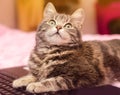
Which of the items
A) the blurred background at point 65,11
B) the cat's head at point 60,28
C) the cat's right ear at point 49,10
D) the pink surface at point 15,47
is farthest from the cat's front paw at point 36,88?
the blurred background at point 65,11

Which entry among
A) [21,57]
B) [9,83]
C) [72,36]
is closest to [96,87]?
[72,36]

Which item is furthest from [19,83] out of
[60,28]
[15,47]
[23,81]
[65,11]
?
[65,11]

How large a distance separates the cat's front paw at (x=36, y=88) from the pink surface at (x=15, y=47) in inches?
22.5

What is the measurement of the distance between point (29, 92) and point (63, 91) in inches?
4.8

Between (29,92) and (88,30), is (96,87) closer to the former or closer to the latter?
(29,92)

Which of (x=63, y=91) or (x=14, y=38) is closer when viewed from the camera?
(x=63, y=91)

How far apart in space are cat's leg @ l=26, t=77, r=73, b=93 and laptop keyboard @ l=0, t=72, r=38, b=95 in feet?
0.11

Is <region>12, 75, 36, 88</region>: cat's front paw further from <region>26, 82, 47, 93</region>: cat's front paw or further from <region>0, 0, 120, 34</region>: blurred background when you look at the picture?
<region>0, 0, 120, 34</region>: blurred background

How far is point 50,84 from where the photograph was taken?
43.4 inches

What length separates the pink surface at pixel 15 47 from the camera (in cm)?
180

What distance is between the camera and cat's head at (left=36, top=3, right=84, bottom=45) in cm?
116

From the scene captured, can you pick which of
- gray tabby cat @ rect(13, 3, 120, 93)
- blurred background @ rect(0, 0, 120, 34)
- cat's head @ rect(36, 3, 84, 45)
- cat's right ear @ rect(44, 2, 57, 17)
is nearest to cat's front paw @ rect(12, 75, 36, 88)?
gray tabby cat @ rect(13, 3, 120, 93)

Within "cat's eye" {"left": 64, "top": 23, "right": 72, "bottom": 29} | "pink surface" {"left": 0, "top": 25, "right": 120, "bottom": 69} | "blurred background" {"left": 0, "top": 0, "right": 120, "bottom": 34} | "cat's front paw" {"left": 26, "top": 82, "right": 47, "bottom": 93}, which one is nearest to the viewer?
"cat's front paw" {"left": 26, "top": 82, "right": 47, "bottom": 93}

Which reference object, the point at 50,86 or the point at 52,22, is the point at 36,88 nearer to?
the point at 50,86
